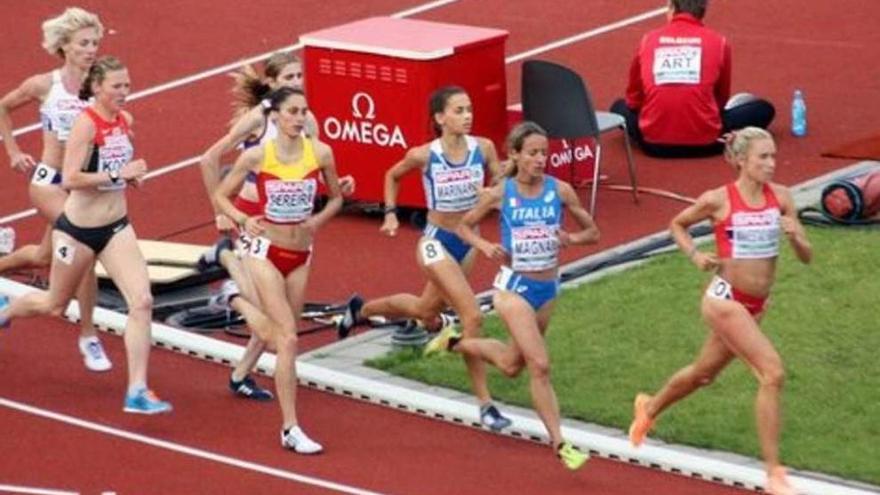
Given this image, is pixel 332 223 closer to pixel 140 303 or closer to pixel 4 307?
pixel 4 307

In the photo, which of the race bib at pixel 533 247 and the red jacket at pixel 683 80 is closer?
the race bib at pixel 533 247

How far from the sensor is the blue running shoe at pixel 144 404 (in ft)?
49.3

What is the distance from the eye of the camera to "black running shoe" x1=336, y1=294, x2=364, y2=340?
53.7 feet

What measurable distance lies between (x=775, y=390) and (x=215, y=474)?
2.93m

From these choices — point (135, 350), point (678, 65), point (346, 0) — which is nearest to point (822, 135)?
point (678, 65)

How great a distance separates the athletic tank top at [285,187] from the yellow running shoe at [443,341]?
4.16ft

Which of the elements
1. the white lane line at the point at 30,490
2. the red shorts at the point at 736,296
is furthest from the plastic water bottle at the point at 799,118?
the white lane line at the point at 30,490

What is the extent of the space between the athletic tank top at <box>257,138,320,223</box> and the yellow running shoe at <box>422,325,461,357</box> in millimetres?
1268

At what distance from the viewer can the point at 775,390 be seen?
13555 millimetres

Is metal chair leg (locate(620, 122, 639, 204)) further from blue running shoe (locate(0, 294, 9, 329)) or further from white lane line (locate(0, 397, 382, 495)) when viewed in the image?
white lane line (locate(0, 397, 382, 495))

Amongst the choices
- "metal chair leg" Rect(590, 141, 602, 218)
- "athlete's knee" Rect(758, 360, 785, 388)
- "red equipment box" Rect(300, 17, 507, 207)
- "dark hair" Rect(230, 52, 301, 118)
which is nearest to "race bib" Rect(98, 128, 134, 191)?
"dark hair" Rect(230, 52, 301, 118)

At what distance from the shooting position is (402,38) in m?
19.2

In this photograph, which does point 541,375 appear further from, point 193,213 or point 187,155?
point 187,155

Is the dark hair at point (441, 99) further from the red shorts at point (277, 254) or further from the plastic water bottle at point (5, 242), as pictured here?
the plastic water bottle at point (5, 242)
